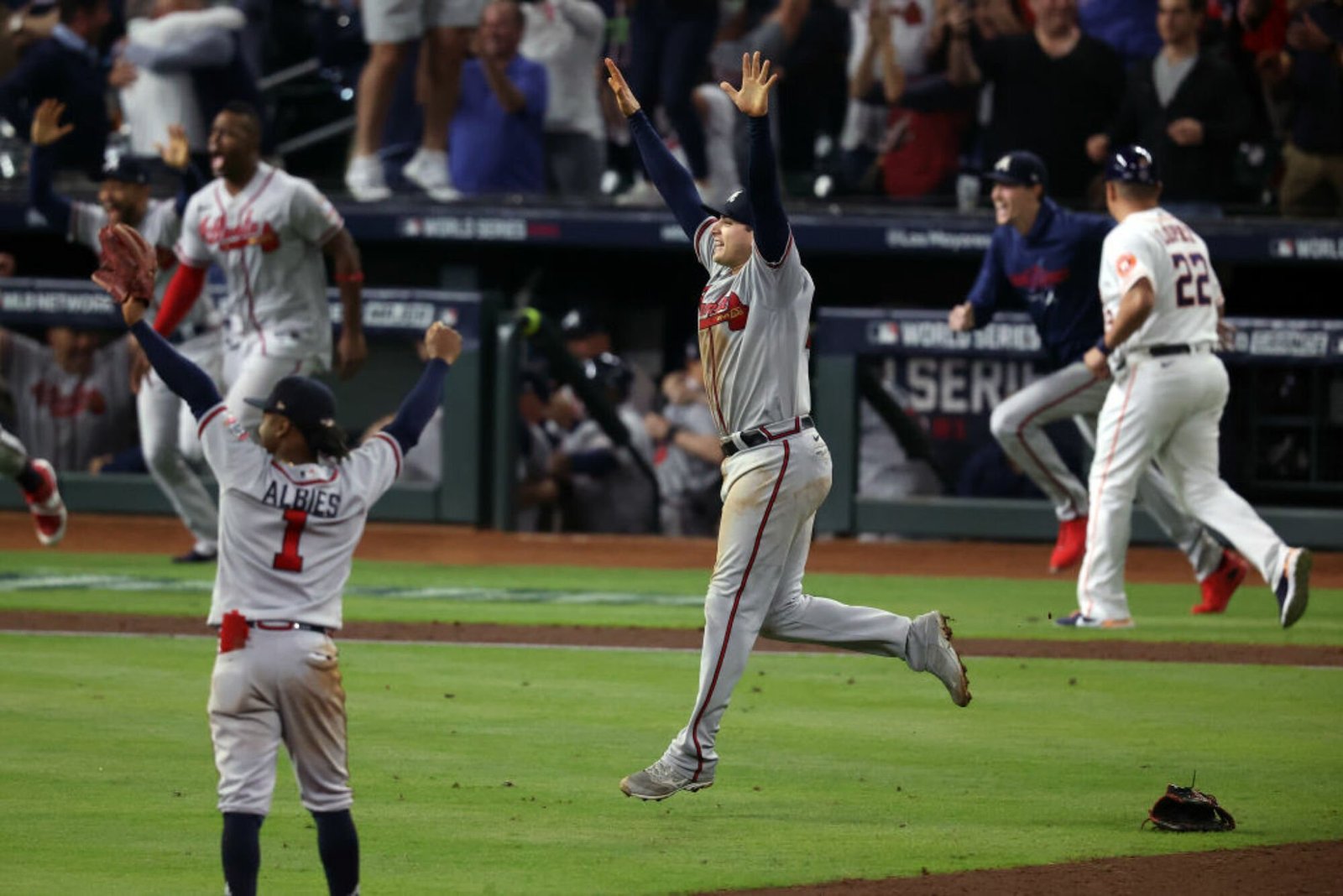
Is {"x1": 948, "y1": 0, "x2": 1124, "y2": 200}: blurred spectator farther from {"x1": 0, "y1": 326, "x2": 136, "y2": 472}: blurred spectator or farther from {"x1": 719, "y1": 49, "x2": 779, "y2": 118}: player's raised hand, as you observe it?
{"x1": 719, "y1": 49, "x2": 779, "y2": 118}: player's raised hand

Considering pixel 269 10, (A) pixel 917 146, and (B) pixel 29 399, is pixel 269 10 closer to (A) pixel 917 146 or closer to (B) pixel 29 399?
(B) pixel 29 399

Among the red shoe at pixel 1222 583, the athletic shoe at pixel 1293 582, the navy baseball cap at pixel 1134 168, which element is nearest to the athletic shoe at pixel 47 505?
the navy baseball cap at pixel 1134 168

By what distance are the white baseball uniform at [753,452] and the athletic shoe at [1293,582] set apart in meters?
3.65

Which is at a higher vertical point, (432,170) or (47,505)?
(432,170)

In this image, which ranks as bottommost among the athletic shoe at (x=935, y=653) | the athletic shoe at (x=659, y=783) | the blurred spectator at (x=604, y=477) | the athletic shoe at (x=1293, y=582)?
the blurred spectator at (x=604, y=477)

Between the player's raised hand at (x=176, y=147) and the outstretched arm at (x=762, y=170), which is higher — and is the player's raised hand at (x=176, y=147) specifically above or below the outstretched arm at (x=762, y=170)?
below

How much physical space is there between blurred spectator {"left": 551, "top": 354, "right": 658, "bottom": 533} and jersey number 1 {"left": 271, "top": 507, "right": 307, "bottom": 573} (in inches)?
389

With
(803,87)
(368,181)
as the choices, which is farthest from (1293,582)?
(368,181)

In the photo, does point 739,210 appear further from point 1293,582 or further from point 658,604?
point 658,604

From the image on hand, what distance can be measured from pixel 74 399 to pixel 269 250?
460 cm

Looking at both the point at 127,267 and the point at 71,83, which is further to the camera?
the point at 71,83

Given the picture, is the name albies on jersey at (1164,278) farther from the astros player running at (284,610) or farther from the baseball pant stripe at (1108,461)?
the astros player running at (284,610)

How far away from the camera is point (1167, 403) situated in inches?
370

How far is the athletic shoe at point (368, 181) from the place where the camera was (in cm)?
1502
